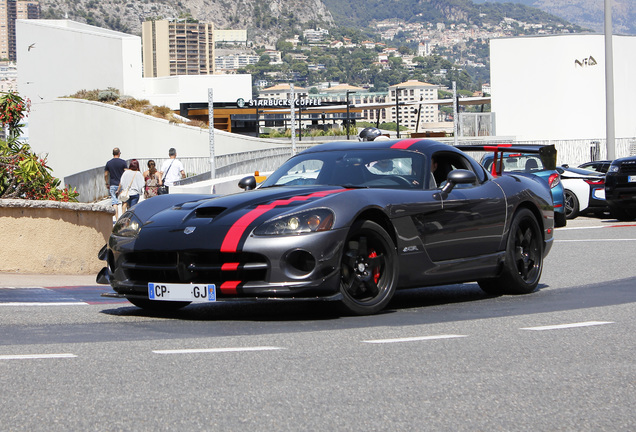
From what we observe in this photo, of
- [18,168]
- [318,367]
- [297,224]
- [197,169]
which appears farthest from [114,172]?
[197,169]

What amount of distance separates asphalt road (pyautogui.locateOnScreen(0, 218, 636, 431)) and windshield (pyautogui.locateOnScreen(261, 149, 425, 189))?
1039 mm

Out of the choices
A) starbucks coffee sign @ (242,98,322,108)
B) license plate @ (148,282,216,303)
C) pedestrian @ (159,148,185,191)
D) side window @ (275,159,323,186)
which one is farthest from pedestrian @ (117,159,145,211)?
starbucks coffee sign @ (242,98,322,108)

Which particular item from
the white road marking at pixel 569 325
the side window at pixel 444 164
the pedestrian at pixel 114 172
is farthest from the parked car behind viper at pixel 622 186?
the white road marking at pixel 569 325

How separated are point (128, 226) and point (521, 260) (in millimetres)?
3691

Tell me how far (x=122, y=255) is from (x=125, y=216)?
0.48 meters

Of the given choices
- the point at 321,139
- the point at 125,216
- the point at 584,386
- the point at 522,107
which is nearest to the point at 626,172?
the point at 125,216

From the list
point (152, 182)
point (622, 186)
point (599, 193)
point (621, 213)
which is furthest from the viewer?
point (599, 193)

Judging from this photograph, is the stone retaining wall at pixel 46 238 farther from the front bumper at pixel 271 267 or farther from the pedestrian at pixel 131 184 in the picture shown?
the pedestrian at pixel 131 184

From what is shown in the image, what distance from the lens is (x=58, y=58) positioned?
6588cm

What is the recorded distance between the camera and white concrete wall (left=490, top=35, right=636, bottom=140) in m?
61.2

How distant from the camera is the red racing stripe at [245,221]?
675cm

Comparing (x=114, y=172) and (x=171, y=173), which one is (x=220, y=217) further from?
(x=171, y=173)

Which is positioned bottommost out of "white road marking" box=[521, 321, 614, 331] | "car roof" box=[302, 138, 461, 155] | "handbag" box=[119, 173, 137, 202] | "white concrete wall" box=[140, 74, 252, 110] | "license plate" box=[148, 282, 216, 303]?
"white road marking" box=[521, 321, 614, 331]

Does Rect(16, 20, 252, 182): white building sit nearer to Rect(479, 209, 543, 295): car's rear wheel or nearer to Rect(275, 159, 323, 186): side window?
Rect(479, 209, 543, 295): car's rear wheel
